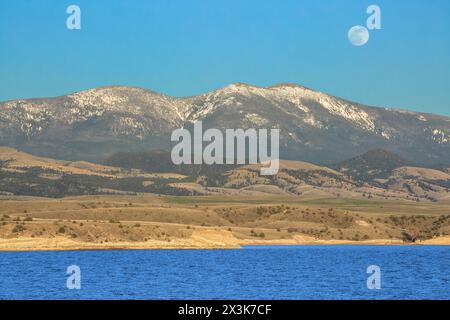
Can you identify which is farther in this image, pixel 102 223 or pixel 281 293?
pixel 102 223

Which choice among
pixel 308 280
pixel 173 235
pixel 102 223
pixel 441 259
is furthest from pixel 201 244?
pixel 308 280

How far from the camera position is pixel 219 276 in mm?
112000

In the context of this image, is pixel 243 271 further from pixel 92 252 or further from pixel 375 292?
pixel 92 252

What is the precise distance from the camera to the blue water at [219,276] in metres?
87.6

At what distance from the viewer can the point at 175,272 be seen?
117 meters

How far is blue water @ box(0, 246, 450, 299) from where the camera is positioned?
287ft

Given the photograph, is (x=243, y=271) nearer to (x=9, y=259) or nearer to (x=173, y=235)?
(x=9, y=259)
